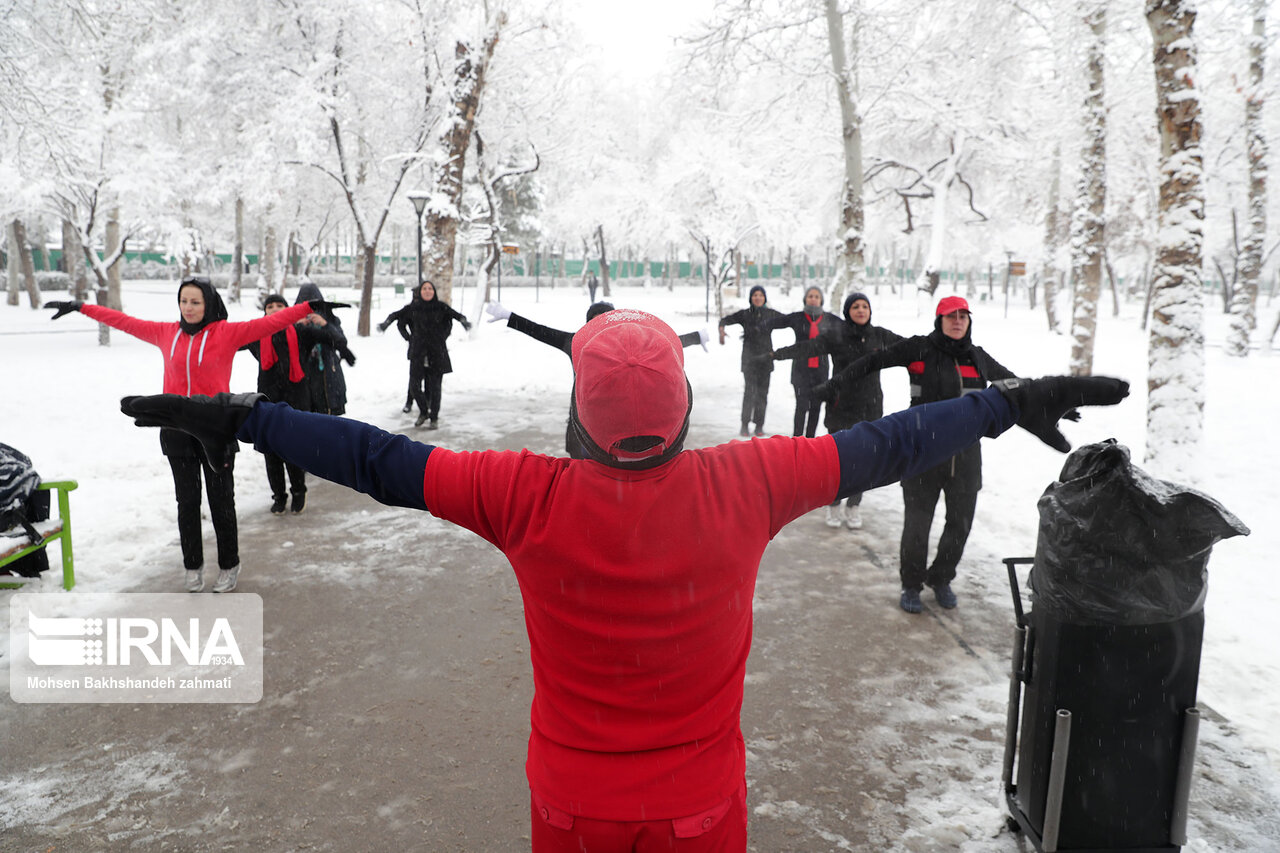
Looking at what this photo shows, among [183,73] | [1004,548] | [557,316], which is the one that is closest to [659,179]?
[557,316]

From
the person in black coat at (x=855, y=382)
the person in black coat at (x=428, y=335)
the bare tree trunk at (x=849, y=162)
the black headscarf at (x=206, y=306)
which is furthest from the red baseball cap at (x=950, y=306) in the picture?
the bare tree trunk at (x=849, y=162)

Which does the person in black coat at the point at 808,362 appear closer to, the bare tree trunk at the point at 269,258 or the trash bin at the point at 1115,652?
the trash bin at the point at 1115,652

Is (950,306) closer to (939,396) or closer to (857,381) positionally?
(939,396)

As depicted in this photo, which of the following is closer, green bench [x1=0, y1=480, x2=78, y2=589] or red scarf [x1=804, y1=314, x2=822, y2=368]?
green bench [x1=0, y1=480, x2=78, y2=589]

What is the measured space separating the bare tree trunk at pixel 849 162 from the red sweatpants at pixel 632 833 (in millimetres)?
14296

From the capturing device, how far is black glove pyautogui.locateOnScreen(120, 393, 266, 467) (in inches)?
65.5

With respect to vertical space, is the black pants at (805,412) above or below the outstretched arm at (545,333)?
below

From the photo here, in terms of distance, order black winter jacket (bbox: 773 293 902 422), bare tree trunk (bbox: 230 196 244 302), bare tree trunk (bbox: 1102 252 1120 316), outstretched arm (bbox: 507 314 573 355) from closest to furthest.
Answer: outstretched arm (bbox: 507 314 573 355), black winter jacket (bbox: 773 293 902 422), bare tree trunk (bbox: 230 196 244 302), bare tree trunk (bbox: 1102 252 1120 316)

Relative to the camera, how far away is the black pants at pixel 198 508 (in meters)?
4.89

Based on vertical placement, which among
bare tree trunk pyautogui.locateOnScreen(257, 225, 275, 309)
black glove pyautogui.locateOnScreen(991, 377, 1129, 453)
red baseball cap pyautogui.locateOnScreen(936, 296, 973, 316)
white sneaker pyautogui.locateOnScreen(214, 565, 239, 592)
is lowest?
white sneaker pyautogui.locateOnScreen(214, 565, 239, 592)

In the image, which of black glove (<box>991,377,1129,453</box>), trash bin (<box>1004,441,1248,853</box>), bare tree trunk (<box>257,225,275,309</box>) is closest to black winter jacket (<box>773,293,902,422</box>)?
trash bin (<box>1004,441,1248,853</box>)

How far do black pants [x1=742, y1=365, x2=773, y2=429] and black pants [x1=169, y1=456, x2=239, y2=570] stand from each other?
21.7ft

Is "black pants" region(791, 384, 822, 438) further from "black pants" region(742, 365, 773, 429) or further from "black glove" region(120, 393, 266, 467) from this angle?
"black glove" region(120, 393, 266, 467)

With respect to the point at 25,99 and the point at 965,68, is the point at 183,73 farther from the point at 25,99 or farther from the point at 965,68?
the point at 965,68
